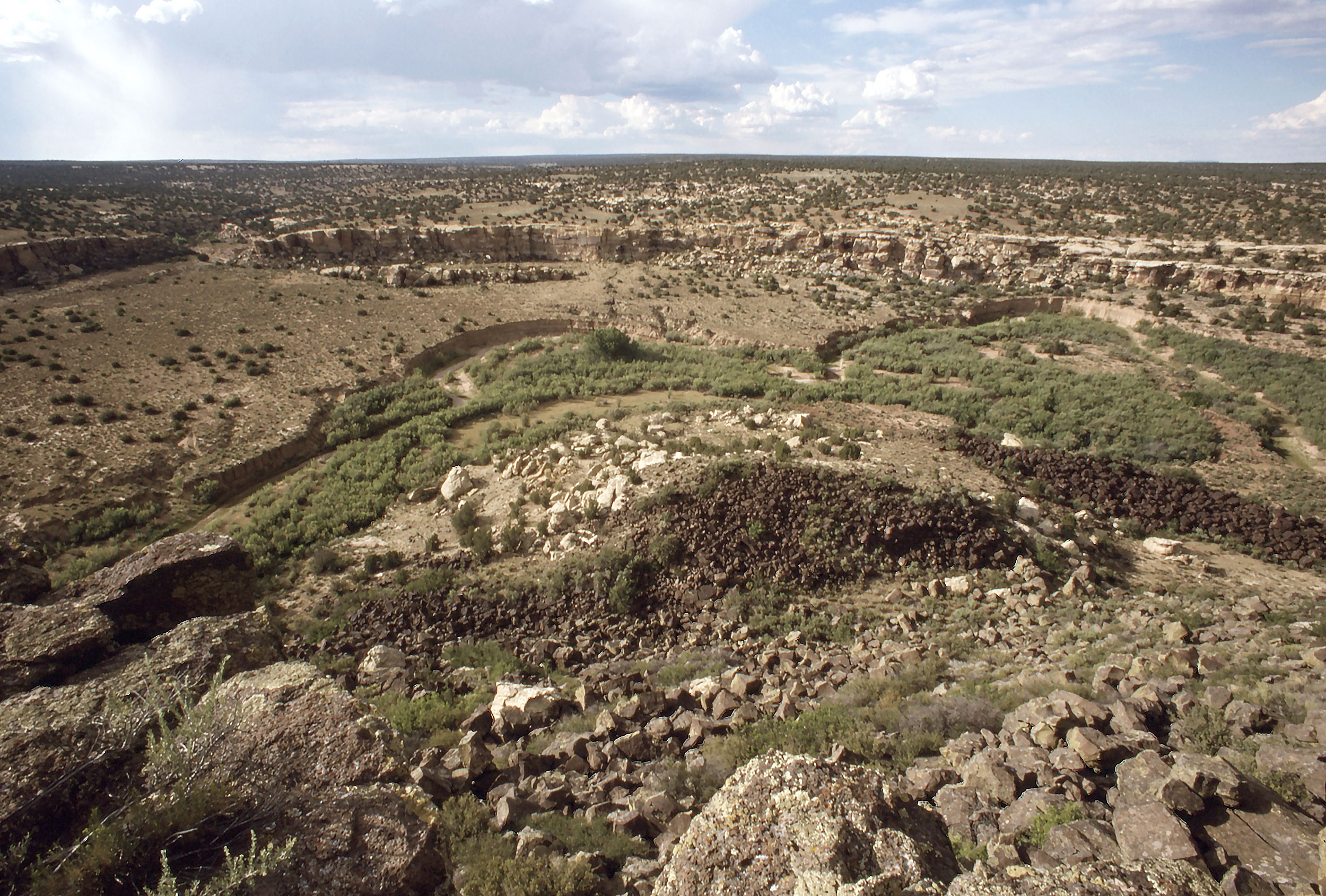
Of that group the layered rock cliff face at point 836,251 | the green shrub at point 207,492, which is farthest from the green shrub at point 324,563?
the layered rock cliff face at point 836,251

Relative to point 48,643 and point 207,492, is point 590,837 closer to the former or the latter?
point 48,643

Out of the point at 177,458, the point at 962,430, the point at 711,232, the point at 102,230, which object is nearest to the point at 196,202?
the point at 102,230

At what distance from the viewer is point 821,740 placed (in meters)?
6.96

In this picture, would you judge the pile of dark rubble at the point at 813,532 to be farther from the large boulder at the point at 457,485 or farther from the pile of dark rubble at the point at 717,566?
the large boulder at the point at 457,485

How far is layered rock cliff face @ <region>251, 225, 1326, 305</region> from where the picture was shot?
33.8m

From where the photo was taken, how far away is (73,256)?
4075 centimetres

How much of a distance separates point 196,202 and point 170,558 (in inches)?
3116

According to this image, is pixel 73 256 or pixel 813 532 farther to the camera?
pixel 73 256

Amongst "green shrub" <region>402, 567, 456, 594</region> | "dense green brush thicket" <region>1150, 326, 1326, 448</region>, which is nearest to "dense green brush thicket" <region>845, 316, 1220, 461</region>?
"dense green brush thicket" <region>1150, 326, 1326, 448</region>

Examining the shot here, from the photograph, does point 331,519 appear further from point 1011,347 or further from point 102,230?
point 102,230

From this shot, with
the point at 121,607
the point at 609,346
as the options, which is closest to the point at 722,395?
the point at 609,346

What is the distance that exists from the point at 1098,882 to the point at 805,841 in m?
1.82

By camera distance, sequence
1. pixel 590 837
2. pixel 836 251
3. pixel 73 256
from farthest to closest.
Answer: pixel 836 251, pixel 73 256, pixel 590 837

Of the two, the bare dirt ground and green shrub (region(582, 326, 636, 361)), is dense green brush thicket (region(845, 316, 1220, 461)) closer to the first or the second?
the bare dirt ground
